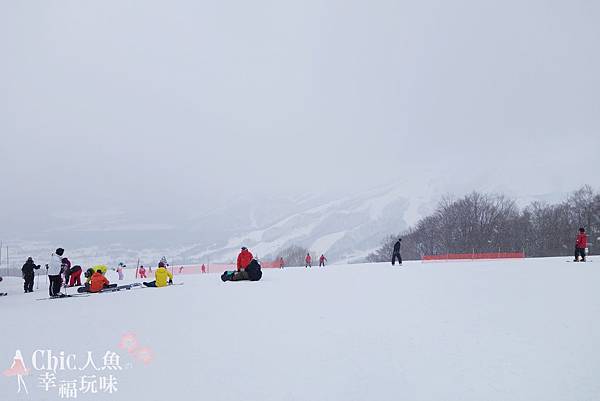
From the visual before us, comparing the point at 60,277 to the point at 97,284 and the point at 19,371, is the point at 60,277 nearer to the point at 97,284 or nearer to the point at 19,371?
the point at 97,284

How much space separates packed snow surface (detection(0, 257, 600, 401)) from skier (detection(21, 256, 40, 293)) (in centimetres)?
1060

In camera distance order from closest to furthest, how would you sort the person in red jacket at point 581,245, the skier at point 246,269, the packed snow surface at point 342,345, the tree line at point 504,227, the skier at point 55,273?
the packed snow surface at point 342,345
the skier at point 55,273
the skier at point 246,269
the person in red jacket at point 581,245
the tree line at point 504,227

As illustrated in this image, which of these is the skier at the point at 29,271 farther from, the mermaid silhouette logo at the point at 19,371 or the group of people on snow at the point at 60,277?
the mermaid silhouette logo at the point at 19,371

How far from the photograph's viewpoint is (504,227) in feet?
305

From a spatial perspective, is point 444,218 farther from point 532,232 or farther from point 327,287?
point 327,287

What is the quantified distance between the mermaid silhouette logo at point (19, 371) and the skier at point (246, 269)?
11.7 meters

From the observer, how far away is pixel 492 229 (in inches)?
3647

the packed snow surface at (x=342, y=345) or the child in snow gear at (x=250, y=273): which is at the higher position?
the child in snow gear at (x=250, y=273)

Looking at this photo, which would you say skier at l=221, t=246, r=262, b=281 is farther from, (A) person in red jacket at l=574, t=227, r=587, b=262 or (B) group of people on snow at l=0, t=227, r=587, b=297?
(A) person in red jacket at l=574, t=227, r=587, b=262

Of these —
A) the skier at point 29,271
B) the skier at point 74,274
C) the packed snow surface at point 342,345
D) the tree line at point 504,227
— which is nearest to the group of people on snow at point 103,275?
the skier at point 29,271

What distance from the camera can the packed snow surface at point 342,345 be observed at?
265 inches

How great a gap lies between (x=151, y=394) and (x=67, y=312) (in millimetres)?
6830

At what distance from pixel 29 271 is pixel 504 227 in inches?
3429

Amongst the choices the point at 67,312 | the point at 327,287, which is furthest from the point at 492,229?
the point at 67,312
